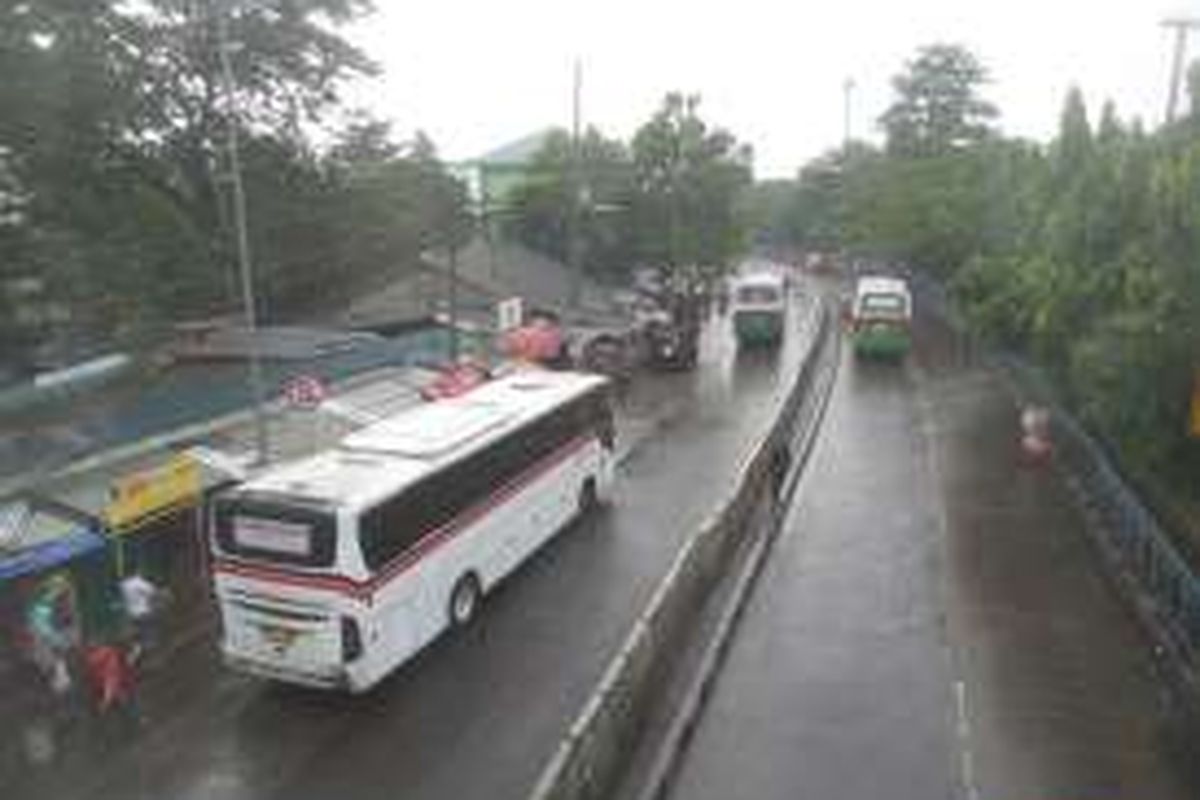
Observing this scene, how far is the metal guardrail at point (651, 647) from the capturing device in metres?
11.3

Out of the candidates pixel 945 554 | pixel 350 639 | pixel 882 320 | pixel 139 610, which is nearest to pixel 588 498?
pixel 945 554

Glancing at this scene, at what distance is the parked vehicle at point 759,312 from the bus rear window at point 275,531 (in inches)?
1248

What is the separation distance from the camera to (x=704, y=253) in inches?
1935

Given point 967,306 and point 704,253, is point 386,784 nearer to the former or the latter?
point 967,306

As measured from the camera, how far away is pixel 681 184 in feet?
158

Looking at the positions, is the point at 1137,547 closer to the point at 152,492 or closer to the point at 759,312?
the point at 152,492

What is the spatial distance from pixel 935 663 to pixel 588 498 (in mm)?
8869

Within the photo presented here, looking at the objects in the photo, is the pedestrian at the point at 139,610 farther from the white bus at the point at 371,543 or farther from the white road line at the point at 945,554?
the white road line at the point at 945,554

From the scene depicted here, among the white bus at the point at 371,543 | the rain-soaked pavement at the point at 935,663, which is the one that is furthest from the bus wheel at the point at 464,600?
the rain-soaked pavement at the point at 935,663

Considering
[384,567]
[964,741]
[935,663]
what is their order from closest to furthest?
[964,741]
[384,567]
[935,663]

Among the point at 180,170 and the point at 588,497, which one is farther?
the point at 180,170

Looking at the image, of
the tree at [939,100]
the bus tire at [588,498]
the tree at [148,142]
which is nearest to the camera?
the bus tire at [588,498]

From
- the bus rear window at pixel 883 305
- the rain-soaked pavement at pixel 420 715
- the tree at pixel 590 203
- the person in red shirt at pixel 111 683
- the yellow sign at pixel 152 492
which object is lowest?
the rain-soaked pavement at pixel 420 715

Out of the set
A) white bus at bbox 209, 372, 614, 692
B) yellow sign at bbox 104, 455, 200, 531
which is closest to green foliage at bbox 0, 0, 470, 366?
yellow sign at bbox 104, 455, 200, 531
